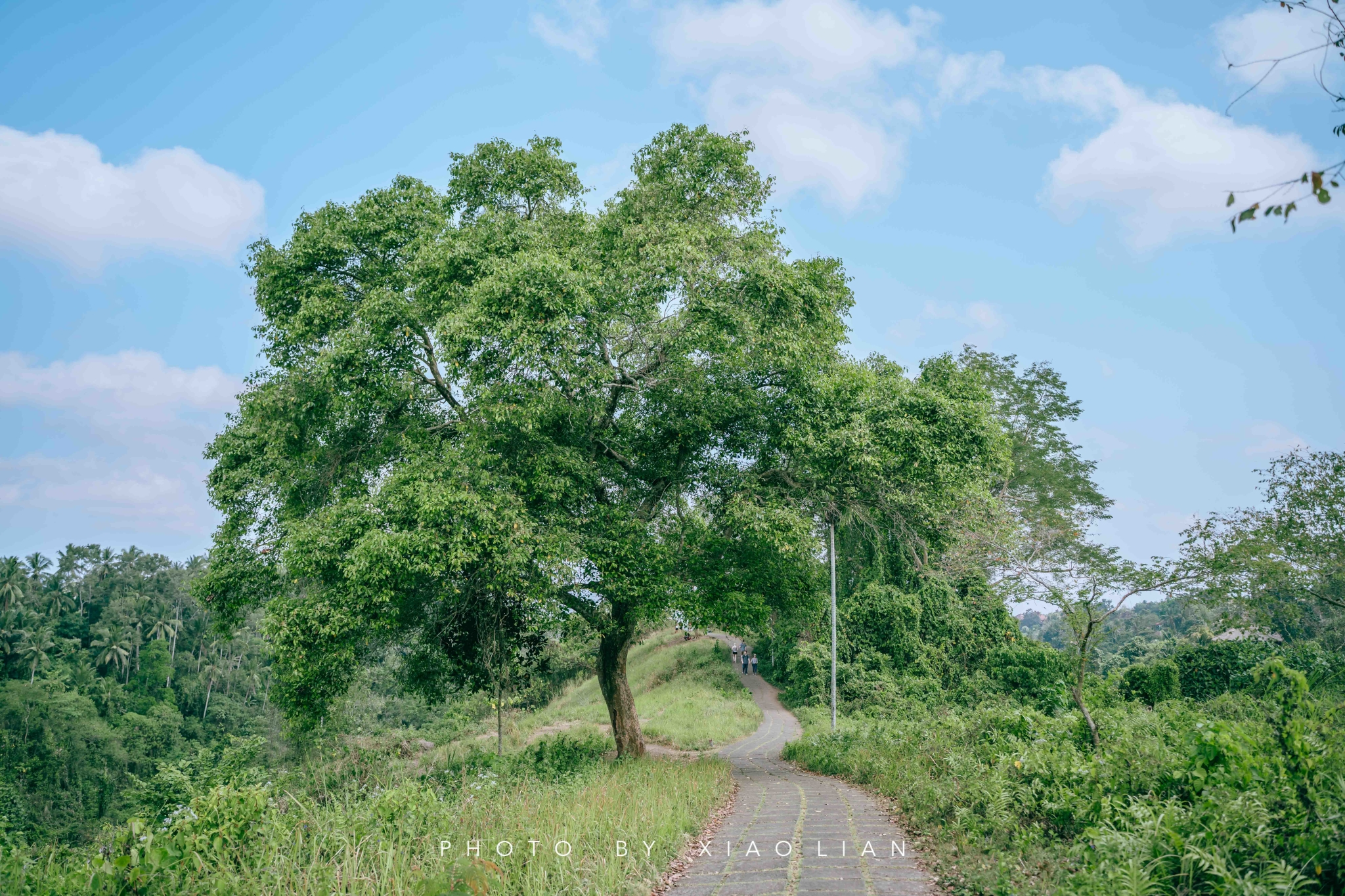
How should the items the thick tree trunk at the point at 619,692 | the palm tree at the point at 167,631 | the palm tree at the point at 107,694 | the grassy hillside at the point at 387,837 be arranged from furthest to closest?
the palm tree at the point at 167,631 < the palm tree at the point at 107,694 < the thick tree trunk at the point at 619,692 < the grassy hillside at the point at 387,837

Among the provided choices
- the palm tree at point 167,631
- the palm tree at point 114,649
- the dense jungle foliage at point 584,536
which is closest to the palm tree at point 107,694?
the palm tree at point 114,649

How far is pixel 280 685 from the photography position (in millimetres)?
11602

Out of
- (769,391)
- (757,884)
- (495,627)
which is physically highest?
(769,391)

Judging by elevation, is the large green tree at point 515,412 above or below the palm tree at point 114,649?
above

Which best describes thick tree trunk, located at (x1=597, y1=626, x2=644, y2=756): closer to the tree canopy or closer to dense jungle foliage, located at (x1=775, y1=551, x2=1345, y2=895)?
the tree canopy

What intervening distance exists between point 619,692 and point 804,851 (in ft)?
27.4

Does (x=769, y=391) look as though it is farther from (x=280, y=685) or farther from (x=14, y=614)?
(x=14, y=614)

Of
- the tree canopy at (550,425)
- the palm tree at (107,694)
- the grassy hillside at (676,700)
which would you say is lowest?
the palm tree at (107,694)

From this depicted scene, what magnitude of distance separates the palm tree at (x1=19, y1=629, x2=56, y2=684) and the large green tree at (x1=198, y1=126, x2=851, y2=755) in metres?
46.9

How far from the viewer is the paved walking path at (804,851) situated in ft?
17.9

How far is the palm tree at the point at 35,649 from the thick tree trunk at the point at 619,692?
47.7 meters

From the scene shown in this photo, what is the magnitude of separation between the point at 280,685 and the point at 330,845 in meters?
7.33

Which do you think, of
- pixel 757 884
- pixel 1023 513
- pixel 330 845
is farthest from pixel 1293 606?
pixel 330 845

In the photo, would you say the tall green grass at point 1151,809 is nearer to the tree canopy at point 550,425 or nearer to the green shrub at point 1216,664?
the tree canopy at point 550,425
